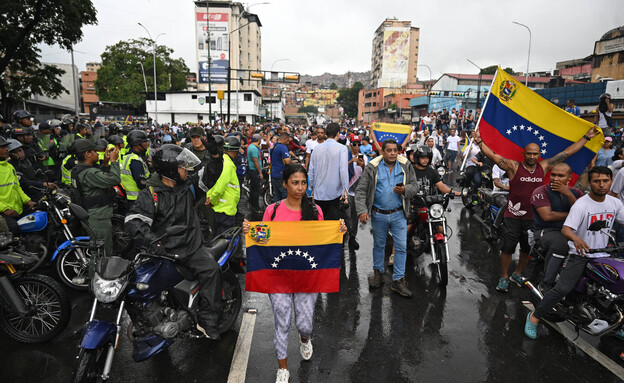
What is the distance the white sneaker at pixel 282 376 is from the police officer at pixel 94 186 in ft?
10.5

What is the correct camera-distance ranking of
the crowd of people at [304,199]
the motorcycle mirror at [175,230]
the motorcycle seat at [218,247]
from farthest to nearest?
the motorcycle seat at [218,247]
the crowd of people at [304,199]
the motorcycle mirror at [175,230]

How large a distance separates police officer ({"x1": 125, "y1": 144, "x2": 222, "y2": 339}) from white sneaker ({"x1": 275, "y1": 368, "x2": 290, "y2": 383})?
2.66 feet

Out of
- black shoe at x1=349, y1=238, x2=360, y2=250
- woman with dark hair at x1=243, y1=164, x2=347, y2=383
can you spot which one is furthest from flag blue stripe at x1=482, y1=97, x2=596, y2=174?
woman with dark hair at x1=243, y1=164, x2=347, y2=383

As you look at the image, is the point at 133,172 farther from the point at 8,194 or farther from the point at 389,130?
the point at 389,130

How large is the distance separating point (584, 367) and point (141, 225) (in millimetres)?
4352

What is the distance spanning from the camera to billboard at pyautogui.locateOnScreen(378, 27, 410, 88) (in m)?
95.8

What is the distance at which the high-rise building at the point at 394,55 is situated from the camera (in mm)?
95438

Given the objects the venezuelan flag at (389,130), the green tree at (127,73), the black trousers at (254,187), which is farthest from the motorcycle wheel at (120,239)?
the green tree at (127,73)

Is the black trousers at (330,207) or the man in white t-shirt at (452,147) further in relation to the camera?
the man in white t-shirt at (452,147)

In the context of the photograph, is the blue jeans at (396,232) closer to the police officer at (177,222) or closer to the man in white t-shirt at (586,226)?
the man in white t-shirt at (586,226)

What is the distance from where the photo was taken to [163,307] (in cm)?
343

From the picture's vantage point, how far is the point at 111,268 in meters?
2.91

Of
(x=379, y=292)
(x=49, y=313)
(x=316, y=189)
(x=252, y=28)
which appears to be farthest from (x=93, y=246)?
(x=252, y=28)

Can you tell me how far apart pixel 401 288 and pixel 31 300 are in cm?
430
